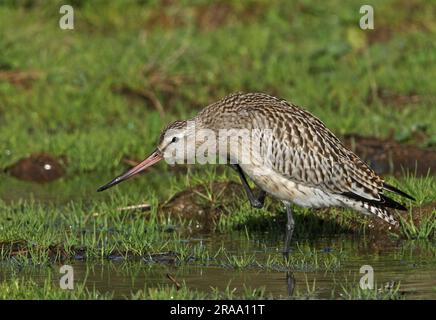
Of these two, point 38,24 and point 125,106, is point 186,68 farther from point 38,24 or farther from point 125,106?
point 38,24

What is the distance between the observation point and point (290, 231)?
30.6ft

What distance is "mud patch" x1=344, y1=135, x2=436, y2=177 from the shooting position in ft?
40.2

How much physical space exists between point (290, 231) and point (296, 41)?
7195mm

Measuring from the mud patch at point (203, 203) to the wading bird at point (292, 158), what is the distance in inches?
42.9

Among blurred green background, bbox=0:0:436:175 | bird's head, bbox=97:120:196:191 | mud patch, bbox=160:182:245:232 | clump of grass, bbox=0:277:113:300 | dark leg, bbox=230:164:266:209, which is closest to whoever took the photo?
clump of grass, bbox=0:277:113:300

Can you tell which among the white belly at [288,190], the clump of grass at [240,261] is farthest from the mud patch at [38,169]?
the clump of grass at [240,261]

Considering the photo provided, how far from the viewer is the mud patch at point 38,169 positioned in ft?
40.7

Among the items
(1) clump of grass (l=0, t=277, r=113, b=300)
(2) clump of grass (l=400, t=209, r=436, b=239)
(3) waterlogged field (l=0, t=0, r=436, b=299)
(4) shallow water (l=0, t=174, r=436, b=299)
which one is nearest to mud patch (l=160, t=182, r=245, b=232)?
(3) waterlogged field (l=0, t=0, r=436, b=299)

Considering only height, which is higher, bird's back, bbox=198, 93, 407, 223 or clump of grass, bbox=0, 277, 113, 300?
bird's back, bbox=198, 93, 407, 223

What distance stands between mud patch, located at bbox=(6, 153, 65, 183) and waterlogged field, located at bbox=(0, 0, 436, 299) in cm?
2

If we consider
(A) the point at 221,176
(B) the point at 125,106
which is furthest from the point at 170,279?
(B) the point at 125,106

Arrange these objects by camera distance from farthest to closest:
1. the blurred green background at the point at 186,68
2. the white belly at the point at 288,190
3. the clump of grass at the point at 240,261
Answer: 1. the blurred green background at the point at 186,68
2. the white belly at the point at 288,190
3. the clump of grass at the point at 240,261

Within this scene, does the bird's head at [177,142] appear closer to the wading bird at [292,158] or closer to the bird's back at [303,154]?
the wading bird at [292,158]

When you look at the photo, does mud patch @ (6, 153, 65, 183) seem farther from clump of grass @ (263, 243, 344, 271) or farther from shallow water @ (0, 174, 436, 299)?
clump of grass @ (263, 243, 344, 271)
